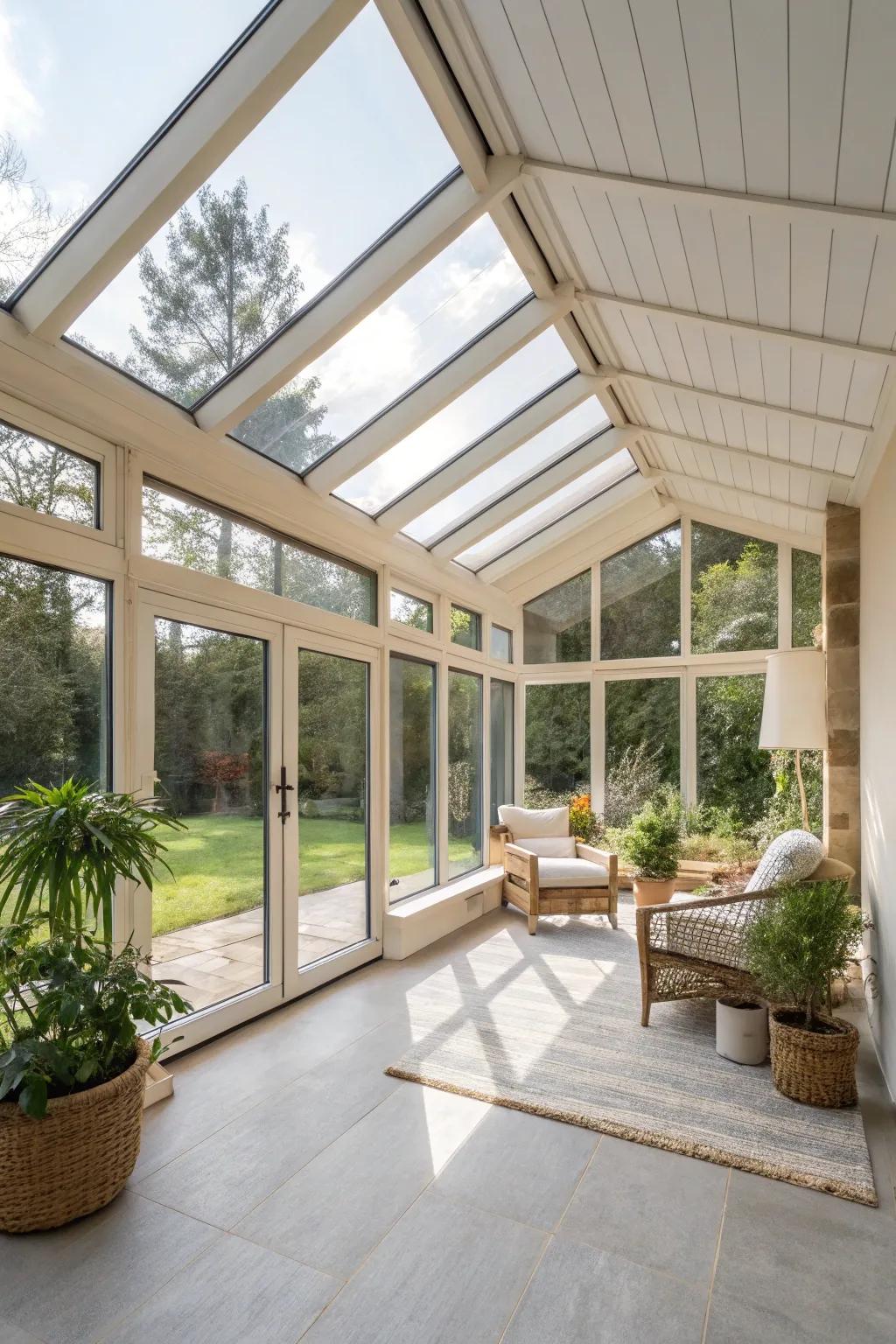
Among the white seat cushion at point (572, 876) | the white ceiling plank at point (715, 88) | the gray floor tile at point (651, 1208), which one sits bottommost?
the gray floor tile at point (651, 1208)

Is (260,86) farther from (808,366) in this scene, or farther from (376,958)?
(376,958)

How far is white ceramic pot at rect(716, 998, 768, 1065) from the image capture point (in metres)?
3.42

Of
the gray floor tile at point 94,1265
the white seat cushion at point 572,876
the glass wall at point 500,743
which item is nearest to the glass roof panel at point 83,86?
the gray floor tile at point 94,1265

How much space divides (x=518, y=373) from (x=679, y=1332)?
4247 mm

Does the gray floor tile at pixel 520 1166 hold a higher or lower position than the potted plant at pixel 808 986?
lower

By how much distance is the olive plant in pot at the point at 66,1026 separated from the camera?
216 centimetres

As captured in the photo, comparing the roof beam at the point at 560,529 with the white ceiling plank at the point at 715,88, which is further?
the roof beam at the point at 560,529

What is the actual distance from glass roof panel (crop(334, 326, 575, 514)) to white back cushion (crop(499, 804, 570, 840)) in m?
2.97

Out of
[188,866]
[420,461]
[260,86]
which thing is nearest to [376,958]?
[188,866]

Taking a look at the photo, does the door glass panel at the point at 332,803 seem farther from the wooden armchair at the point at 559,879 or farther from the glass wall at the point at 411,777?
the wooden armchair at the point at 559,879

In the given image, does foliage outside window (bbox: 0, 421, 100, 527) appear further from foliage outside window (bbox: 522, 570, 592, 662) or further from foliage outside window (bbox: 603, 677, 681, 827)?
foliage outside window (bbox: 603, 677, 681, 827)

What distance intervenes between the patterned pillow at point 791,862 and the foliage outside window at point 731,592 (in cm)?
334

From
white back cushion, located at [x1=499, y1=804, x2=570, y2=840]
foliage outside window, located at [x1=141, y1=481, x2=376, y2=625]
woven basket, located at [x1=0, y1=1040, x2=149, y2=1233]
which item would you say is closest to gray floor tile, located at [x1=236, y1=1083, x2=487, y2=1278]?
woven basket, located at [x1=0, y1=1040, x2=149, y2=1233]

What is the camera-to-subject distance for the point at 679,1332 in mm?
1880
